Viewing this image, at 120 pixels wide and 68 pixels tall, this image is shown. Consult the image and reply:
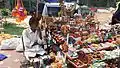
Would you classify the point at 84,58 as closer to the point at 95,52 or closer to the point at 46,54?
the point at 95,52

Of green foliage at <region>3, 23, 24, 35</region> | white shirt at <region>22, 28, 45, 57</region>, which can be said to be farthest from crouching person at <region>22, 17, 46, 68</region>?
green foliage at <region>3, 23, 24, 35</region>

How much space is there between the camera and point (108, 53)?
6273mm

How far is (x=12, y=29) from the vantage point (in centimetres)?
1372

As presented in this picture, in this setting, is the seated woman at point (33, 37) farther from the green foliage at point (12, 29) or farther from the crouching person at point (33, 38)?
the green foliage at point (12, 29)

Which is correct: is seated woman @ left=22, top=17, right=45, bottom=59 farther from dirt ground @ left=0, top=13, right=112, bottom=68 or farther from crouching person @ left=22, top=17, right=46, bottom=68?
dirt ground @ left=0, top=13, right=112, bottom=68

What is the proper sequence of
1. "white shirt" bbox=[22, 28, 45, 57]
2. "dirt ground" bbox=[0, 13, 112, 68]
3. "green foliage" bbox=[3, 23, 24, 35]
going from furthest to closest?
"green foliage" bbox=[3, 23, 24, 35] < "dirt ground" bbox=[0, 13, 112, 68] < "white shirt" bbox=[22, 28, 45, 57]

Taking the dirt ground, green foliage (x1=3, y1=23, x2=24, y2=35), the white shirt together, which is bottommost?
green foliage (x1=3, y1=23, x2=24, y2=35)

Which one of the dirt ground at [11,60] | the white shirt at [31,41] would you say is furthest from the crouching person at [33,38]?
the dirt ground at [11,60]

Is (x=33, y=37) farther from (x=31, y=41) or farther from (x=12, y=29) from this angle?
(x=12, y=29)

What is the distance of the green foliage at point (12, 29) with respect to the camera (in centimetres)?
1292

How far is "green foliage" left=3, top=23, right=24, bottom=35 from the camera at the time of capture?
12.9 meters

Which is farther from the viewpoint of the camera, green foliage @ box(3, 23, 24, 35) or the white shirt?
green foliage @ box(3, 23, 24, 35)

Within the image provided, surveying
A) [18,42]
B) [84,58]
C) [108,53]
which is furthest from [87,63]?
[18,42]

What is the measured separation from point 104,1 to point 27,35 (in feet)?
67.0
